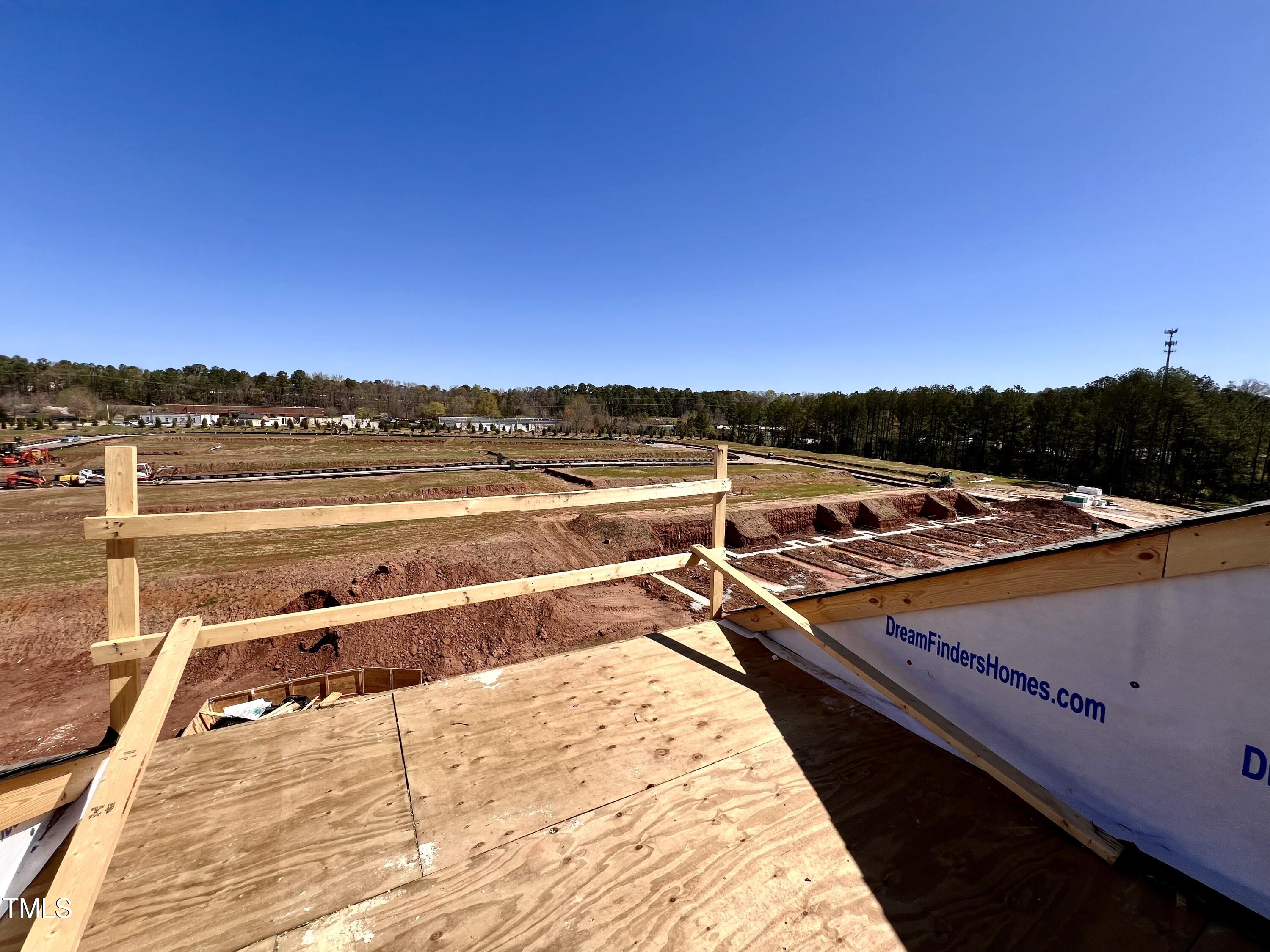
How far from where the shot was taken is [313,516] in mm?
2947

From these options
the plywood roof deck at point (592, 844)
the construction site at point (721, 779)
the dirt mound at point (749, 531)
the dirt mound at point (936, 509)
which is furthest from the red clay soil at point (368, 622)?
the dirt mound at point (936, 509)

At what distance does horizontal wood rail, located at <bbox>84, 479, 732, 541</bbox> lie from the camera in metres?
2.50

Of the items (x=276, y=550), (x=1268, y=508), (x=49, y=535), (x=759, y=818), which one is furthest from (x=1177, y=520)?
(x=49, y=535)

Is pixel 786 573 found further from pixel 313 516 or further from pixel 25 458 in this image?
pixel 25 458

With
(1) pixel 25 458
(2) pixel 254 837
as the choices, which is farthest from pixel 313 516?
(1) pixel 25 458

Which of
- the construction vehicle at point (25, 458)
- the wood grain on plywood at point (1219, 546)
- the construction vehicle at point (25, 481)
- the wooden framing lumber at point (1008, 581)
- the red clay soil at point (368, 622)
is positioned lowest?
the red clay soil at point (368, 622)

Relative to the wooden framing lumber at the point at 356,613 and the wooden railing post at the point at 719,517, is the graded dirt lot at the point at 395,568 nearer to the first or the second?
the wooden railing post at the point at 719,517

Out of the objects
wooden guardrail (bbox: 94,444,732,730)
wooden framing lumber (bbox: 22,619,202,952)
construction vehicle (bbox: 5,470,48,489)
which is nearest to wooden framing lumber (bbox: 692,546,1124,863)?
wooden guardrail (bbox: 94,444,732,730)

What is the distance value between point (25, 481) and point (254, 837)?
41965 millimetres

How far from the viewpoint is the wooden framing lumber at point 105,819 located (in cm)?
136

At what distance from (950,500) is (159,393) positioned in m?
152

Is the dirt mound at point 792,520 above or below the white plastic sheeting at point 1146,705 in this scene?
below

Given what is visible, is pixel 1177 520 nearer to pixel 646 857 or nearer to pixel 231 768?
pixel 646 857

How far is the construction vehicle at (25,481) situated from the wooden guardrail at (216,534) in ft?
128
